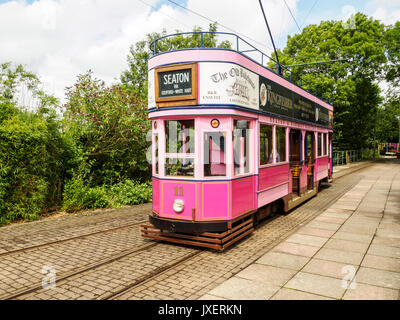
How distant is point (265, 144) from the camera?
316 inches

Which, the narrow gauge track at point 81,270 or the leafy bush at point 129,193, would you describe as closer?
the narrow gauge track at point 81,270

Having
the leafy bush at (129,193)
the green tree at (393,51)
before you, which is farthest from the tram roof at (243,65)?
the green tree at (393,51)

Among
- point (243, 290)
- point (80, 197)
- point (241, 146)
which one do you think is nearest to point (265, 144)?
point (241, 146)

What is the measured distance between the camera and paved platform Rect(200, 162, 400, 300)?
457 centimetres

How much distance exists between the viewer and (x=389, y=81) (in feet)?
108

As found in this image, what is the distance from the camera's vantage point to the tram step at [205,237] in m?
6.23

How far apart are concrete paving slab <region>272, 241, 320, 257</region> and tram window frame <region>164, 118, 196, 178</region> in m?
2.29

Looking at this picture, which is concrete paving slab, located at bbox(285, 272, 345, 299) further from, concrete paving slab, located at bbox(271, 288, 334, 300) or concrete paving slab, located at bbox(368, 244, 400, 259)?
A: concrete paving slab, located at bbox(368, 244, 400, 259)

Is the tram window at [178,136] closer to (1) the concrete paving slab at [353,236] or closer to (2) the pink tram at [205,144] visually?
(2) the pink tram at [205,144]

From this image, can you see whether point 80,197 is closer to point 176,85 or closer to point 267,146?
point 176,85

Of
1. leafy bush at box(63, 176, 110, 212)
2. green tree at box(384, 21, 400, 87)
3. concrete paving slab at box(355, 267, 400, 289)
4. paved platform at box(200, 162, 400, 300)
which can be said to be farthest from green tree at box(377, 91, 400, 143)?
concrete paving slab at box(355, 267, 400, 289)
